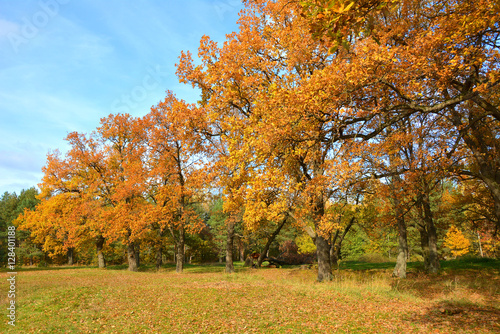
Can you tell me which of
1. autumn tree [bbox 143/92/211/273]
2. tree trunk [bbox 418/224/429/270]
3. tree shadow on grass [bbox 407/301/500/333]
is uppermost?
autumn tree [bbox 143/92/211/273]

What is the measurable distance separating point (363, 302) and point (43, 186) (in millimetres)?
29818

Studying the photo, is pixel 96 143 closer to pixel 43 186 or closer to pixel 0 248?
pixel 43 186

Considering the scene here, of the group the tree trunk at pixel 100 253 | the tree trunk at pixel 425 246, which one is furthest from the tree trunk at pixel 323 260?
the tree trunk at pixel 100 253

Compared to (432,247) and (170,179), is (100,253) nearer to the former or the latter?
(170,179)

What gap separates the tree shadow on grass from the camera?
6.55m

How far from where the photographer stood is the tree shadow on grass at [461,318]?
6.55 m

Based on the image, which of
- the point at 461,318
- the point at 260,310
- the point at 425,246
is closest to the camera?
the point at 461,318

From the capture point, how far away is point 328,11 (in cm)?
325

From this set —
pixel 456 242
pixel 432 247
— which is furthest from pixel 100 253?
pixel 456 242

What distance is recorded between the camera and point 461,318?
725 centimetres

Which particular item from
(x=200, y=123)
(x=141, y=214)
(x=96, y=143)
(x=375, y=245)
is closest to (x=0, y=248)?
(x=96, y=143)

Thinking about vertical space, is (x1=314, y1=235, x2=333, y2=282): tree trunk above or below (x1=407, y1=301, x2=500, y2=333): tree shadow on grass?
above

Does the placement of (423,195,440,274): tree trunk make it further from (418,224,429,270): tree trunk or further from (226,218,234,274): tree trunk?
(226,218,234,274): tree trunk

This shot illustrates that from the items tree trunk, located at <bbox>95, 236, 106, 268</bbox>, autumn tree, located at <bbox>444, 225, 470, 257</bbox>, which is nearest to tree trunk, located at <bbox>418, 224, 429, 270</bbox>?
autumn tree, located at <bbox>444, 225, 470, 257</bbox>
